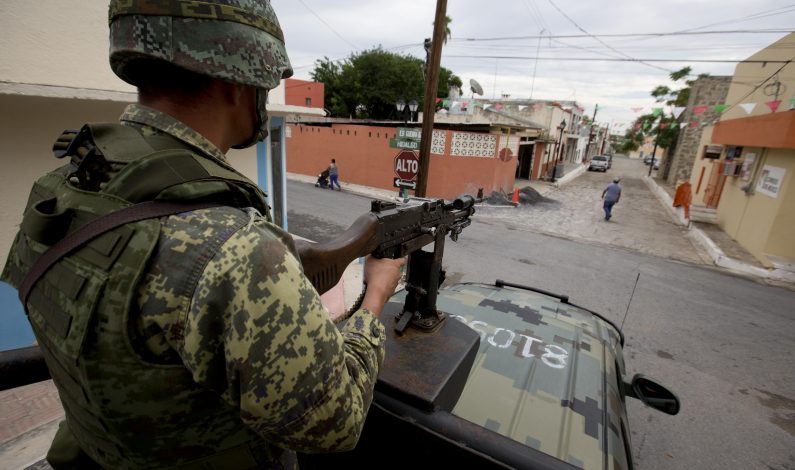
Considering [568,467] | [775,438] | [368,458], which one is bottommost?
[775,438]

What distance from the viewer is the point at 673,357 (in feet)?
16.0

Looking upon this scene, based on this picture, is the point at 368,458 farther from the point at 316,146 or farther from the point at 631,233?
the point at 316,146

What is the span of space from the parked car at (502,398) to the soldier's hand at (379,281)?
0.43 m

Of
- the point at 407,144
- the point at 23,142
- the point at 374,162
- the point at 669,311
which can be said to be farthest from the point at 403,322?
the point at 374,162

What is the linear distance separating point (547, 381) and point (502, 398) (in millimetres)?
285

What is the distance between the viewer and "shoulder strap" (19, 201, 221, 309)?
2.25ft

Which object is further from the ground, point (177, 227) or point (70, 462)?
point (177, 227)

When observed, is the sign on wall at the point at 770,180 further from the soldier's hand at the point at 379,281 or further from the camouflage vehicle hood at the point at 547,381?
the soldier's hand at the point at 379,281

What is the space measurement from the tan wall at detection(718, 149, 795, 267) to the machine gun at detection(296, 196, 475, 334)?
34.7ft

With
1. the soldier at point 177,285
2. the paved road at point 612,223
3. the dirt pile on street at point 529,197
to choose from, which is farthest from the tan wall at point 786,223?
the soldier at point 177,285

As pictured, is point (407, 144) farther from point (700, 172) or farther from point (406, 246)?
point (700, 172)

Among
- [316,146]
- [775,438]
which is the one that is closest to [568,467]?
[775,438]

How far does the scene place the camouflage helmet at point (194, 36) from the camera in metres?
0.85

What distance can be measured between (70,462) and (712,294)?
30.5 ft
